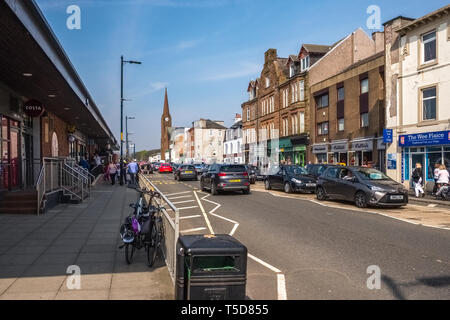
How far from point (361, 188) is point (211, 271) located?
12.0 m

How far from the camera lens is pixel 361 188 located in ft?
48.1

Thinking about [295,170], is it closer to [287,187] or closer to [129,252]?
[287,187]

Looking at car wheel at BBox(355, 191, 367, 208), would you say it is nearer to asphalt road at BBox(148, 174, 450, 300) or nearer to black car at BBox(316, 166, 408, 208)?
black car at BBox(316, 166, 408, 208)

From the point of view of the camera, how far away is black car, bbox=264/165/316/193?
20203 millimetres

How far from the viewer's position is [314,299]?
495cm

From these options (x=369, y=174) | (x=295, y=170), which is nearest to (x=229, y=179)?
(x=295, y=170)

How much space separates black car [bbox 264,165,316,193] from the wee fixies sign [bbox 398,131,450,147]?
6837mm

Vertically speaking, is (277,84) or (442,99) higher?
(277,84)

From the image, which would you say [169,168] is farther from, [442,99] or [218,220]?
[218,220]

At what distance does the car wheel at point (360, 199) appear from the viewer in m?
14.4

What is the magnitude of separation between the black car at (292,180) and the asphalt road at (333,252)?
6.79 metres

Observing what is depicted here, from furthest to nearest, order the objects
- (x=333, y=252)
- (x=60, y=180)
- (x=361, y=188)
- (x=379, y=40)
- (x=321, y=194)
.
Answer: (x=379, y=40) < (x=321, y=194) < (x=60, y=180) < (x=361, y=188) < (x=333, y=252)

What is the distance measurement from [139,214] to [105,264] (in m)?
1.01

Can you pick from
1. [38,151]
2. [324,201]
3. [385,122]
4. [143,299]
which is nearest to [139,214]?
[143,299]
